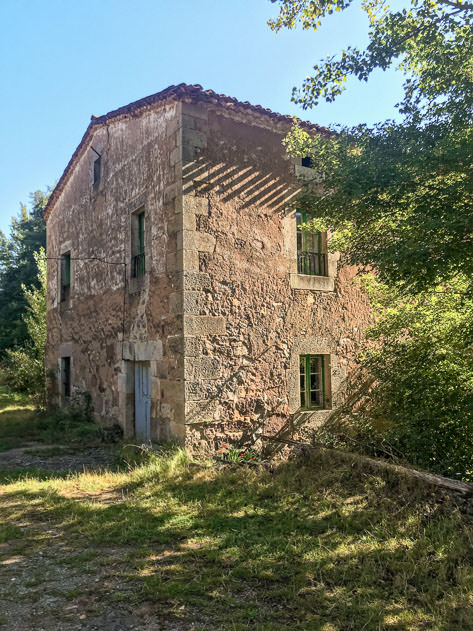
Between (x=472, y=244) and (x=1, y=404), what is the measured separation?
49.4 ft

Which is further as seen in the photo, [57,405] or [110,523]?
[57,405]

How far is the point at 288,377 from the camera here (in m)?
8.16

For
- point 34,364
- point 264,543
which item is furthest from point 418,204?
point 34,364

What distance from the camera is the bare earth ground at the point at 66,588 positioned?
2.95m

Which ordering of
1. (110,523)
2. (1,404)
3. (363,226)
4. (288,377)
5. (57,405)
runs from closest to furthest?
(110,523) → (363,226) → (288,377) → (57,405) → (1,404)

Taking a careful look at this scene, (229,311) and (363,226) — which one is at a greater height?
(363,226)

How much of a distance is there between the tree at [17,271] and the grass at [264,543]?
19.4 meters

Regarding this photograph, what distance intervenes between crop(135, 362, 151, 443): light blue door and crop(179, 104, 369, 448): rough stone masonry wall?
164cm

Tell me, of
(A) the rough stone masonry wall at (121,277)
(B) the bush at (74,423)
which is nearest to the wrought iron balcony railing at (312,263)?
(A) the rough stone masonry wall at (121,277)

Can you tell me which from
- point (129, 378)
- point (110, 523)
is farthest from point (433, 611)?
point (129, 378)

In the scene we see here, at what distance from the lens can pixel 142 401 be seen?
857cm

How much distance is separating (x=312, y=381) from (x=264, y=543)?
4853mm

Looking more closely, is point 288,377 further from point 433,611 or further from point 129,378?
point 433,611

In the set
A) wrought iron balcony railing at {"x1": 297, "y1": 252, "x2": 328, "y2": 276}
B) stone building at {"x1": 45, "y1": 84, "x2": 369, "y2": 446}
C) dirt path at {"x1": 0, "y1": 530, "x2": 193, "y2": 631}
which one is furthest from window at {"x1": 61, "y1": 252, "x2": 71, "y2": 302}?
dirt path at {"x1": 0, "y1": 530, "x2": 193, "y2": 631}
